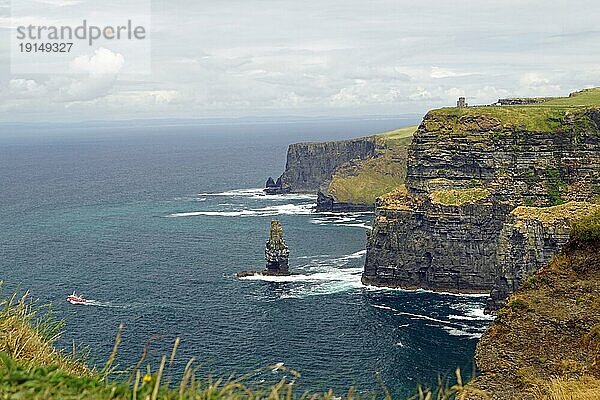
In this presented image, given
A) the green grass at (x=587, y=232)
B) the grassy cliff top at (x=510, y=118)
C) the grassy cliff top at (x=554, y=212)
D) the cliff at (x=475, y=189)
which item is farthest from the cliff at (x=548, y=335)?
the grassy cliff top at (x=510, y=118)

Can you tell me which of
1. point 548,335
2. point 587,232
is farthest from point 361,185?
point 548,335

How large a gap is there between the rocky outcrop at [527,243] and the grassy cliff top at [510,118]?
17873mm

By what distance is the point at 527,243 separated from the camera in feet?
314

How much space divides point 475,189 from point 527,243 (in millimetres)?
19771

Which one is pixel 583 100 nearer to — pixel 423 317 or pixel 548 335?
pixel 423 317

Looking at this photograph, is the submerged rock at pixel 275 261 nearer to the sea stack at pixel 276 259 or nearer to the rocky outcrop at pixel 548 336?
the sea stack at pixel 276 259

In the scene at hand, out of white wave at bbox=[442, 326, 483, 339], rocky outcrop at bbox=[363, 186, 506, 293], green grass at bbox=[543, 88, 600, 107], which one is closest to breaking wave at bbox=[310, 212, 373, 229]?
rocky outcrop at bbox=[363, 186, 506, 293]

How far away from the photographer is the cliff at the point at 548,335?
73.5ft

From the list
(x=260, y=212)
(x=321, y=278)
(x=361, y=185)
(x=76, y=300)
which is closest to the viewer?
(x=76, y=300)

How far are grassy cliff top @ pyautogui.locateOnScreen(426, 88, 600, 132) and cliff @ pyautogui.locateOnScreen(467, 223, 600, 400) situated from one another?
81458 millimetres

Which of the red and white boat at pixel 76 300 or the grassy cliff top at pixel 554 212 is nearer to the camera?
the red and white boat at pixel 76 300

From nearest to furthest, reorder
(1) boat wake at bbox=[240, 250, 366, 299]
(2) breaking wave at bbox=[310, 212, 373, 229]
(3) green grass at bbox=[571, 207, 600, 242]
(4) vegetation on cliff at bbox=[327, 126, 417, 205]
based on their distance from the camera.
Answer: (3) green grass at bbox=[571, 207, 600, 242], (1) boat wake at bbox=[240, 250, 366, 299], (2) breaking wave at bbox=[310, 212, 373, 229], (4) vegetation on cliff at bbox=[327, 126, 417, 205]

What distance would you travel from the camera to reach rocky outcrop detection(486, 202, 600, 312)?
9412cm

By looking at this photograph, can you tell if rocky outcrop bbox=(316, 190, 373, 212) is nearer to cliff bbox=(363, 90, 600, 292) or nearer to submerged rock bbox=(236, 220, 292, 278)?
cliff bbox=(363, 90, 600, 292)
